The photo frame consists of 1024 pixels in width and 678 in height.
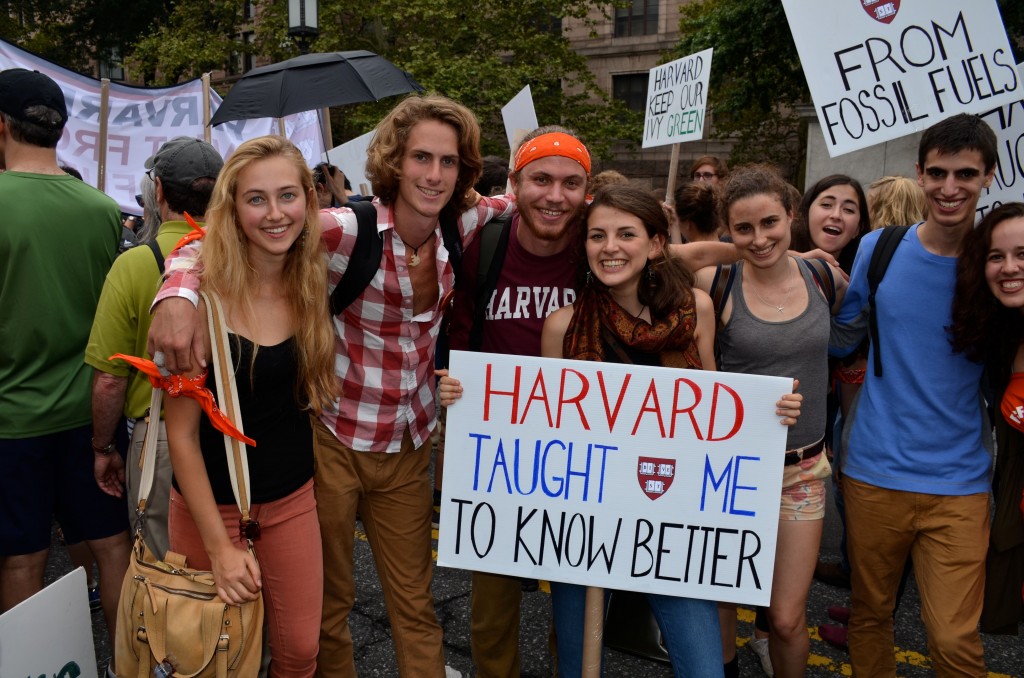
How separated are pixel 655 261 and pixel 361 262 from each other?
0.94 meters

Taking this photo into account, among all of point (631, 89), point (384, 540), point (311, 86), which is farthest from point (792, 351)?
point (631, 89)

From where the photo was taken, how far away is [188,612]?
7.14 ft

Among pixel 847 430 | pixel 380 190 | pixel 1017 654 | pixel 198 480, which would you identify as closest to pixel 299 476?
pixel 198 480

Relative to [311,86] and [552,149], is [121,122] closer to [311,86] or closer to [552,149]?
[311,86]

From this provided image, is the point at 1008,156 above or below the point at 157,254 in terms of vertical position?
above

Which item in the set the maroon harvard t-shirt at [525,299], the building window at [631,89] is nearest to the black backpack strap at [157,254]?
the maroon harvard t-shirt at [525,299]

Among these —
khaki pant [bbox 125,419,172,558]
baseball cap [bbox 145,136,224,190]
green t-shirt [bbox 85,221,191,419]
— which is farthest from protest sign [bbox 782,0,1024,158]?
khaki pant [bbox 125,419,172,558]

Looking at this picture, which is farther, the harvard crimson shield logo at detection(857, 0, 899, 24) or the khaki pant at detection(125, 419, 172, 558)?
the harvard crimson shield logo at detection(857, 0, 899, 24)

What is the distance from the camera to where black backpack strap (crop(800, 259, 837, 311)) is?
290 cm

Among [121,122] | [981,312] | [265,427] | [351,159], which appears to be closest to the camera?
[265,427]

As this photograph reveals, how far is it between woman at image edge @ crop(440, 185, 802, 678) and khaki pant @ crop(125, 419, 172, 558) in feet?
3.35

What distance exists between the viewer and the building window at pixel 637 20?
28.9m

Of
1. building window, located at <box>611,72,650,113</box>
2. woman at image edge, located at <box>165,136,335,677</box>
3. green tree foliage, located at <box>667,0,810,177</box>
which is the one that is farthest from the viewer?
building window, located at <box>611,72,650,113</box>

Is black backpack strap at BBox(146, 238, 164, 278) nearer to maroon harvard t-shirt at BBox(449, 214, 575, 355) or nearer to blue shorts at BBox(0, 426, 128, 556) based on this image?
blue shorts at BBox(0, 426, 128, 556)
